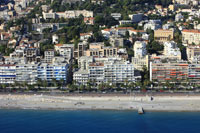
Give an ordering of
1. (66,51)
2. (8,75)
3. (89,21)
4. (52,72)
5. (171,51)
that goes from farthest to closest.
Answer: (89,21) < (66,51) < (171,51) < (8,75) < (52,72)

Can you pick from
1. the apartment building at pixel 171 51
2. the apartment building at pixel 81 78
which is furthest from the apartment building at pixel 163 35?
the apartment building at pixel 81 78

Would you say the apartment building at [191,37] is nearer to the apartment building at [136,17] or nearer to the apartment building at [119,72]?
the apartment building at [136,17]

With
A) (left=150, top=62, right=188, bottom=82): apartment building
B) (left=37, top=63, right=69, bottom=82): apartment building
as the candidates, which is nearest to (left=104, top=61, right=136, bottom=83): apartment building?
(left=150, top=62, right=188, bottom=82): apartment building

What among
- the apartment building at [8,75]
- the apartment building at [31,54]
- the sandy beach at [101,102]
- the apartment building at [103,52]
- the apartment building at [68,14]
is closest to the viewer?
the sandy beach at [101,102]

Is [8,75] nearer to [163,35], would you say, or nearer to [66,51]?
[66,51]

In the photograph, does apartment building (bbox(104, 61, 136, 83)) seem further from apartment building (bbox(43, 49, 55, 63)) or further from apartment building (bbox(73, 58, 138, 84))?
apartment building (bbox(43, 49, 55, 63))

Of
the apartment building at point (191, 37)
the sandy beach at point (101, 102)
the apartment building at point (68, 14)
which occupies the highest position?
the apartment building at point (68, 14)

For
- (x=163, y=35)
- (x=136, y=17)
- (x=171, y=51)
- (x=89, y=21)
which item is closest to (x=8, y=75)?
(x=171, y=51)
